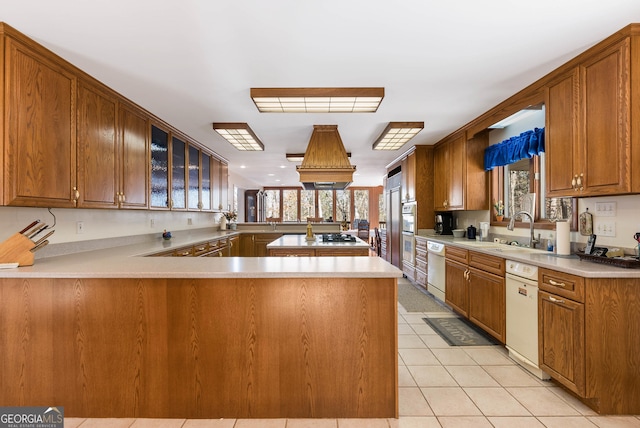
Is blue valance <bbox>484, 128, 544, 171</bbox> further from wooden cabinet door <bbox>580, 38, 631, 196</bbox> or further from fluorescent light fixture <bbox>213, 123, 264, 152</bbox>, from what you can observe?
fluorescent light fixture <bbox>213, 123, 264, 152</bbox>

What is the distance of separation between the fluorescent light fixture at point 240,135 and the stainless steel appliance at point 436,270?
3.04 metres

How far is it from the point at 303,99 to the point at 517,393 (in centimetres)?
297

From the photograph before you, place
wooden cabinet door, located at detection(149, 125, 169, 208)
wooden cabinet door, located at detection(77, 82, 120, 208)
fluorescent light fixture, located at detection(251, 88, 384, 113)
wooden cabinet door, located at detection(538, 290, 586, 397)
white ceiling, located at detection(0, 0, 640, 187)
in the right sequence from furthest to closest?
wooden cabinet door, located at detection(149, 125, 169, 208) < fluorescent light fixture, located at detection(251, 88, 384, 113) < wooden cabinet door, located at detection(77, 82, 120, 208) < wooden cabinet door, located at detection(538, 290, 586, 397) < white ceiling, located at detection(0, 0, 640, 187)

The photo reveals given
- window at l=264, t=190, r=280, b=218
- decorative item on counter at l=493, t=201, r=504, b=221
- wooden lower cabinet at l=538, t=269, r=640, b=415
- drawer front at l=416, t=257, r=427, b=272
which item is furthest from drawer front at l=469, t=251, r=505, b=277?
window at l=264, t=190, r=280, b=218

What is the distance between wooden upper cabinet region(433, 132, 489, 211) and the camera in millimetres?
4109

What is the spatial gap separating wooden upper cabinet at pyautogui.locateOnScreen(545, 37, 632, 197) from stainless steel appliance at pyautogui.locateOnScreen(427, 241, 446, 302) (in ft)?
5.73

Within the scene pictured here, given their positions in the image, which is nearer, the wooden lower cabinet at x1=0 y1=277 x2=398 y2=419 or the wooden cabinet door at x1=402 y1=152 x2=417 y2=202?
the wooden lower cabinet at x1=0 y1=277 x2=398 y2=419

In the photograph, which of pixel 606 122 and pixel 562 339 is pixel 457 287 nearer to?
pixel 562 339

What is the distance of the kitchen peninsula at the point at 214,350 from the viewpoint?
1883mm

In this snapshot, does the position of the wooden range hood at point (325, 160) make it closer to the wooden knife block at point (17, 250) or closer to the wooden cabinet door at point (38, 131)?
the wooden cabinet door at point (38, 131)

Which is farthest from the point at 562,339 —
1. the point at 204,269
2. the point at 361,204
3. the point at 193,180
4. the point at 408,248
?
the point at 361,204

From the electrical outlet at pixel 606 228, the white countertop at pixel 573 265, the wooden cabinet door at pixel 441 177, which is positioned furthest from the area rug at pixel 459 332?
the wooden cabinet door at pixel 441 177

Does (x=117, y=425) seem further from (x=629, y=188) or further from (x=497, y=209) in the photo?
(x=497, y=209)
